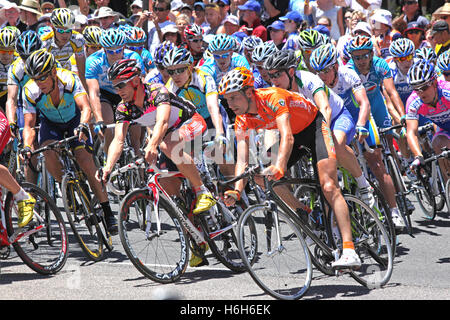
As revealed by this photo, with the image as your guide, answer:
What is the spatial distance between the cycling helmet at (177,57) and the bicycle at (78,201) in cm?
130

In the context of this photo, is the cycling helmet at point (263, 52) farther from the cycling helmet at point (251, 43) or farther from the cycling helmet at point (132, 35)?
the cycling helmet at point (132, 35)

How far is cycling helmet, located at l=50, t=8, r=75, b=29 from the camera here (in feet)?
35.8

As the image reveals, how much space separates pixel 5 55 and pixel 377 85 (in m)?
4.75

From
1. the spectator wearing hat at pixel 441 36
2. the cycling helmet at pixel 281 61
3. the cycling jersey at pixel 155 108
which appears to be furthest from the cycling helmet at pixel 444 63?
the cycling jersey at pixel 155 108

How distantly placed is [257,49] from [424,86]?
202 centimetres

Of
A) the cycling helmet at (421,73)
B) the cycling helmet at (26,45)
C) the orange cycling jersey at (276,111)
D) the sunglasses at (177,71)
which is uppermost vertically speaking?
the cycling helmet at (26,45)

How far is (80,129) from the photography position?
25.9 ft

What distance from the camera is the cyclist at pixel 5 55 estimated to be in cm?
982

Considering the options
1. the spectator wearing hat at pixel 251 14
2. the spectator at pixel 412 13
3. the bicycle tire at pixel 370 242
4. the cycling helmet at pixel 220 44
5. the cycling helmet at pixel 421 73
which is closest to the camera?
the bicycle tire at pixel 370 242

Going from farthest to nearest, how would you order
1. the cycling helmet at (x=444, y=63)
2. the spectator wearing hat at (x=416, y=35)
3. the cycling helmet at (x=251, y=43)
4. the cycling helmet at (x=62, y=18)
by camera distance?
the spectator wearing hat at (x=416, y=35) → the cycling helmet at (x=251, y=43) → the cycling helmet at (x=62, y=18) → the cycling helmet at (x=444, y=63)

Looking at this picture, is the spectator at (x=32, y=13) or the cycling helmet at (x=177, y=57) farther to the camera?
the spectator at (x=32, y=13)

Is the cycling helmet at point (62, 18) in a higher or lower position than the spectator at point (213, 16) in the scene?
lower

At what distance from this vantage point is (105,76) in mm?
10312

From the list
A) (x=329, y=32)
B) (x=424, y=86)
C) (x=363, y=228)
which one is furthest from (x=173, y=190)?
(x=329, y=32)
